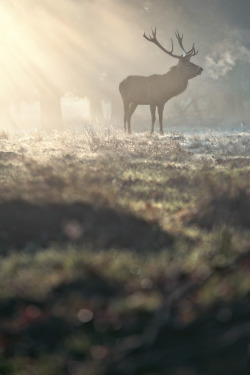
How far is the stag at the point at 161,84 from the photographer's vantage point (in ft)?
59.8

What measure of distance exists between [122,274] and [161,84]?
15.4 meters

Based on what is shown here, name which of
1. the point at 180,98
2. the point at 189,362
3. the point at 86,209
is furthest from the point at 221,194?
the point at 180,98

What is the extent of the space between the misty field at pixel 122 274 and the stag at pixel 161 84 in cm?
1069

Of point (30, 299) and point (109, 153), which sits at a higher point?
point (109, 153)

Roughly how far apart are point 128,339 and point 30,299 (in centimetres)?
A: 97

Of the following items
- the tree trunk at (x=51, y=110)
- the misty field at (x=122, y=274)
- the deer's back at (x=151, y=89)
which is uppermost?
the tree trunk at (x=51, y=110)

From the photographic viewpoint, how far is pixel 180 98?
125 feet

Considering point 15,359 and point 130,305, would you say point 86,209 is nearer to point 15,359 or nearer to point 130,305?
point 130,305

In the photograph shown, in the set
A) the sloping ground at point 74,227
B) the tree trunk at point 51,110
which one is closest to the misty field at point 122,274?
the sloping ground at point 74,227

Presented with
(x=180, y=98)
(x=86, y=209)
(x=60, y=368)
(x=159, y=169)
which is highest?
(x=180, y=98)

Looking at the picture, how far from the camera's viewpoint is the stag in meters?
18.2

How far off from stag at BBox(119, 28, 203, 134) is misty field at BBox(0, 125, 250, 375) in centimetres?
1069

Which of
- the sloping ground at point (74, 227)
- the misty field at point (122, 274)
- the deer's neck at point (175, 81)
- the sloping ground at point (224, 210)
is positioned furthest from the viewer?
Answer: the deer's neck at point (175, 81)

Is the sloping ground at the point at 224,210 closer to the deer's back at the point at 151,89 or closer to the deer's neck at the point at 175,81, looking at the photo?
the deer's neck at the point at 175,81
